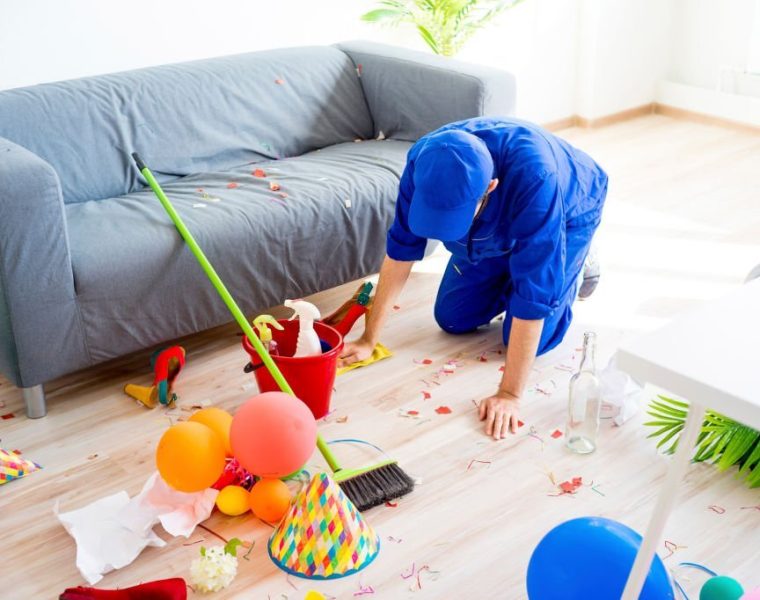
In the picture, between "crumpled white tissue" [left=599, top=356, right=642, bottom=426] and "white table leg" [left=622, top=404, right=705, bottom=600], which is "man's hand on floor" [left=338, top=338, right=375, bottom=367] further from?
"white table leg" [left=622, top=404, right=705, bottom=600]

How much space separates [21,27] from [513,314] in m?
1.90

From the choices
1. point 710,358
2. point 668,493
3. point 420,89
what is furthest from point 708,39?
point 710,358

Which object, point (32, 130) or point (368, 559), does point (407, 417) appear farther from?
point (32, 130)

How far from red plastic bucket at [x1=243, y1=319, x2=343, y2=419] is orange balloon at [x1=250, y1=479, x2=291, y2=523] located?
1.07 feet

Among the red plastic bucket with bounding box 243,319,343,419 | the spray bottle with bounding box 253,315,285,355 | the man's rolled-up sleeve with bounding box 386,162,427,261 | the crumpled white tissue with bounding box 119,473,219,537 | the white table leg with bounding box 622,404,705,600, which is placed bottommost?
the crumpled white tissue with bounding box 119,473,219,537

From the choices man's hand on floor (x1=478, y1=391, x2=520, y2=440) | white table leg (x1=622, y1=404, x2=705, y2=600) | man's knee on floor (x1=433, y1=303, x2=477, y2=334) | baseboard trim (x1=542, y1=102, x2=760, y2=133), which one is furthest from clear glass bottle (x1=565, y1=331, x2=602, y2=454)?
baseboard trim (x1=542, y1=102, x2=760, y2=133)

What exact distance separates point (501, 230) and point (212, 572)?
3.56ft

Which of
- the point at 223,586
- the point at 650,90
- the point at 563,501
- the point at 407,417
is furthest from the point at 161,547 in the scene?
the point at 650,90

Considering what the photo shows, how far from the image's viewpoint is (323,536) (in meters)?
1.87

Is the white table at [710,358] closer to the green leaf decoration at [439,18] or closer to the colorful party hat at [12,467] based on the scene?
the colorful party hat at [12,467]

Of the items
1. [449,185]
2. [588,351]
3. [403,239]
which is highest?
[449,185]

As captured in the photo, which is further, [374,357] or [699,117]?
[699,117]

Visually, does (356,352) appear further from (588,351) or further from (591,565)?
(591,565)

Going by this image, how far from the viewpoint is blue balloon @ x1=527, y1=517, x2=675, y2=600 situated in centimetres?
155
